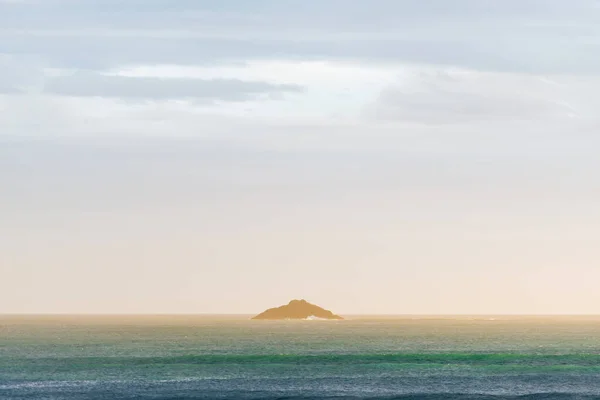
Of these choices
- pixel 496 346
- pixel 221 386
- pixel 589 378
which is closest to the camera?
pixel 221 386

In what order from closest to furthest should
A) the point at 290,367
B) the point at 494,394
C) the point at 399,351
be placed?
the point at 494,394
the point at 290,367
the point at 399,351

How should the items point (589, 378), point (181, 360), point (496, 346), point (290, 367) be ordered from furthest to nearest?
point (496, 346) → point (181, 360) → point (290, 367) → point (589, 378)

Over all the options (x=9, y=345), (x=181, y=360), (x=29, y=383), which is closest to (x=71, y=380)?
(x=29, y=383)

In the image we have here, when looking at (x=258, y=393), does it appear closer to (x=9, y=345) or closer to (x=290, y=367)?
(x=290, y=367)

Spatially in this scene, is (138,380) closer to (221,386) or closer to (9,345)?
(221,386)

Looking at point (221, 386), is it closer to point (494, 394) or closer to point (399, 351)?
point (494, 394)

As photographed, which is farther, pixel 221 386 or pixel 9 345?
pixel 9 345

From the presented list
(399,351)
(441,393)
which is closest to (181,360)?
(399,351)

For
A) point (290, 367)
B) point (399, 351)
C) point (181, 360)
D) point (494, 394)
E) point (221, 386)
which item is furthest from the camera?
point (399, 351)

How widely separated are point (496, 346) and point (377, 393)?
69.6 metres

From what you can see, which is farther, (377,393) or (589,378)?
(589,378)

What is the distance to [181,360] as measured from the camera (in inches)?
4286

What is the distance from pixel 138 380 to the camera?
8456cm

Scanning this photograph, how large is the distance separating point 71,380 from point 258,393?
19.4 m
